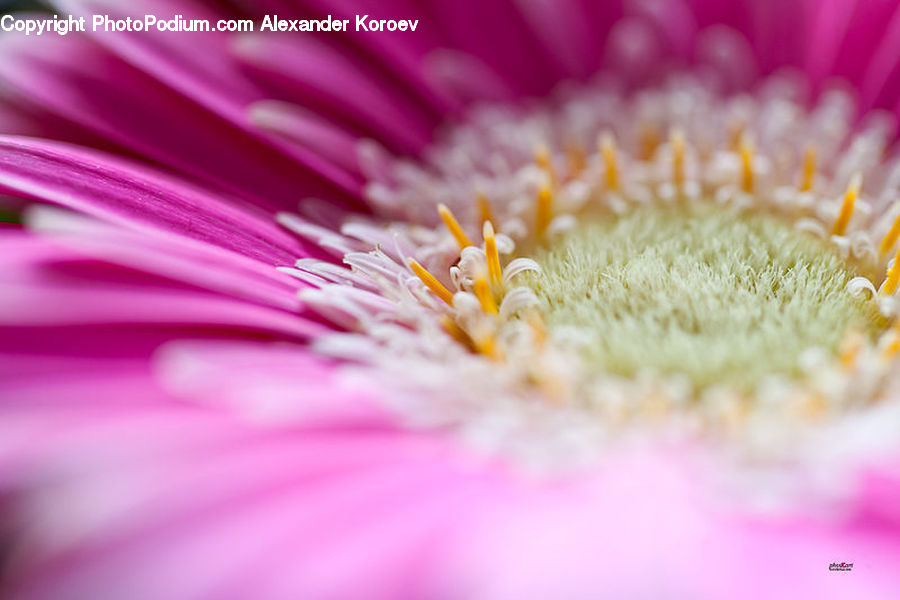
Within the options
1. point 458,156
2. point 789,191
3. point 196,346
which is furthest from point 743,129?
point 196,346

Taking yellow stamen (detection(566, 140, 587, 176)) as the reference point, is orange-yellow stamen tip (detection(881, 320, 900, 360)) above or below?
below

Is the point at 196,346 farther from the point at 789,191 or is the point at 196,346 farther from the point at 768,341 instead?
the point at 789,191

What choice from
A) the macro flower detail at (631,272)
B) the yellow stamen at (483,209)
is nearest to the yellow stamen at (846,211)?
the macro flower detail at (631,272)

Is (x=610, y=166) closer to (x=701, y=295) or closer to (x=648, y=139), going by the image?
(x=648, y=139)

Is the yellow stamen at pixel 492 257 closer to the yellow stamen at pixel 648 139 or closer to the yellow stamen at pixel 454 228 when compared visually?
the yellow stamen at pixel 454 228

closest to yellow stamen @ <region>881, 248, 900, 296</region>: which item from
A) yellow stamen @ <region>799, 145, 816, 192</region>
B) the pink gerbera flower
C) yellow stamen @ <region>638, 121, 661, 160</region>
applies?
the pink gerbera flower

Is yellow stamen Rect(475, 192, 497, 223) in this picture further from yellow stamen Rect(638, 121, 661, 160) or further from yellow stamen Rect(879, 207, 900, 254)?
yellow stamen Rect(879, 207, 900, 254)

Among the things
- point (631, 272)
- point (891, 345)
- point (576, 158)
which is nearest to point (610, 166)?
point (576, 158)
